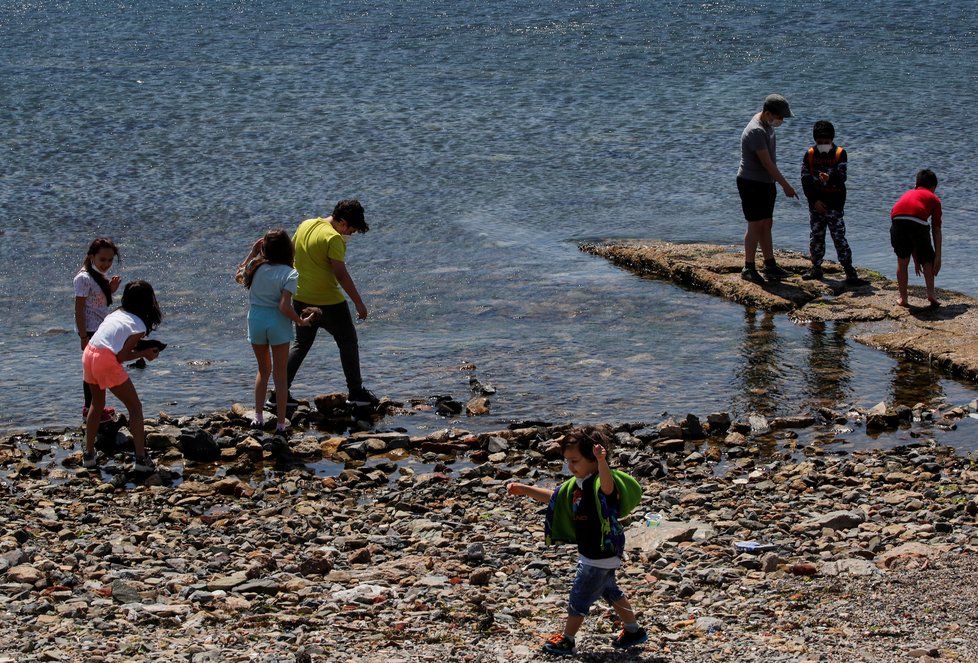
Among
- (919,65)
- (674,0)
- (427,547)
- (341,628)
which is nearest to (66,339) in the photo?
(427,547)

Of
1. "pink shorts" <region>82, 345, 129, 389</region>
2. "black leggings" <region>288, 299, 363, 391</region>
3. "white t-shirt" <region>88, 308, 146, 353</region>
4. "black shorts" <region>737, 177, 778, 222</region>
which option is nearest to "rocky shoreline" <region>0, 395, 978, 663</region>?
"black leggings" <region>288, 299, 363, 391</region>

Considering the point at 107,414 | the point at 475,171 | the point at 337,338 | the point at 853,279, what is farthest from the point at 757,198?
the point at 475,171

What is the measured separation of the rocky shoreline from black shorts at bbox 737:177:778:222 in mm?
4153

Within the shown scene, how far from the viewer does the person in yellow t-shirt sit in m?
10.8

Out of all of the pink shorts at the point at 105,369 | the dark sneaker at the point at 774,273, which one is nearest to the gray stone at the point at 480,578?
the pink shorts at the point at 105,369

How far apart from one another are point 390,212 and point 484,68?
11.3 m

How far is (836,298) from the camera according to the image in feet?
46.4

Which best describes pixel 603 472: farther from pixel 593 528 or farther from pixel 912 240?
pixel 912 240

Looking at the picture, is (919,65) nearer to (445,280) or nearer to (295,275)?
(445,280)

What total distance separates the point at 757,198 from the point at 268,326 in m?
6.19

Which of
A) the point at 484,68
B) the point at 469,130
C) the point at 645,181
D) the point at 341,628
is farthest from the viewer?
the point at 484,68

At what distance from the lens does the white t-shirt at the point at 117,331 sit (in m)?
9.59

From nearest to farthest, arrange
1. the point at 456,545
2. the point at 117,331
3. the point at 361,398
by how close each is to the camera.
A: the point at 456,545, the point at 117,331, the point at 361,398

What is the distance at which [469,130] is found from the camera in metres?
24.4
